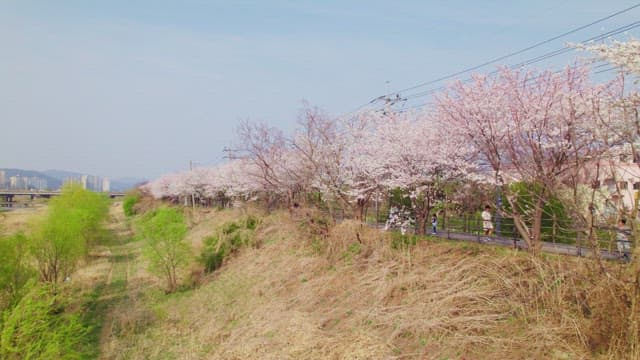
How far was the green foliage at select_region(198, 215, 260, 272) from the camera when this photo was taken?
26906 mm

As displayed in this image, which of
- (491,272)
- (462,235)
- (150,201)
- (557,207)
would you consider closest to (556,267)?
(491,272)

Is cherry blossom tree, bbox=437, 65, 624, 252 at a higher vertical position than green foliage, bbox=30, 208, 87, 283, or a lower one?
higher

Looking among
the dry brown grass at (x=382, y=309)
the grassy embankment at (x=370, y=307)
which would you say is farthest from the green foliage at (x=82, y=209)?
the dry brown grass at (x=382, y=309)

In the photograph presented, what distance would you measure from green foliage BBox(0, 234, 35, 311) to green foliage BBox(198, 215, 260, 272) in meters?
9.12

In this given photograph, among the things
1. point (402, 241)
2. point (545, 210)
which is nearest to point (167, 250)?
point (402, 241)

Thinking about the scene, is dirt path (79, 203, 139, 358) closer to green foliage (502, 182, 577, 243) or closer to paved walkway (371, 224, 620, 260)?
paved walkway (371, 224, 620, 260)

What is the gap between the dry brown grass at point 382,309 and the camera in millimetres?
8852

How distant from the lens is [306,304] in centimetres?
1536

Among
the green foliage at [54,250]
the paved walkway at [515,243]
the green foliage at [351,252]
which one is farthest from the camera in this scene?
the green foliage at [54,250]

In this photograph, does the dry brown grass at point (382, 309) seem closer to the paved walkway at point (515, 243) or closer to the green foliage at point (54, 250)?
the paved walkway at point (515, 243)

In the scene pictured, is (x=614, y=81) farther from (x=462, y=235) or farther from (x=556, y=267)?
(x=462, y=235)

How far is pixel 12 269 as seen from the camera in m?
17.1

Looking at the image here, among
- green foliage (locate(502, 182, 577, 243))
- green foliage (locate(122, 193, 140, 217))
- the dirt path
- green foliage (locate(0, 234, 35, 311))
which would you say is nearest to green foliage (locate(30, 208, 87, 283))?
the dirt path

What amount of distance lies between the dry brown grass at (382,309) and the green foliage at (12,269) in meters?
3.64
